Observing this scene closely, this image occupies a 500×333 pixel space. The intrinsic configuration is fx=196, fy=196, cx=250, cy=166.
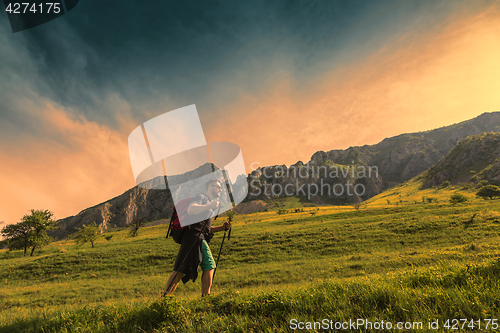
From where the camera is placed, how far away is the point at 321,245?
72.6ft

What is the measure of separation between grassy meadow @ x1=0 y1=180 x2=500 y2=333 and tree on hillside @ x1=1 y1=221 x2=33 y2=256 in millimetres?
35593

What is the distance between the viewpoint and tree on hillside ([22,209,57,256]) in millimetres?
45594

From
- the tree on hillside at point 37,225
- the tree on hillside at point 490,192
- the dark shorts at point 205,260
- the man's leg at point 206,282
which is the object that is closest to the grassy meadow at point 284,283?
the man's leg at point 206,282

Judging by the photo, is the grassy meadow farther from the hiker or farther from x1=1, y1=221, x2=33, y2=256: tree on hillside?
x1=1, y1=221, x2=33, y2=256: tree on hillside

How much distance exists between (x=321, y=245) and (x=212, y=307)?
2054 cm

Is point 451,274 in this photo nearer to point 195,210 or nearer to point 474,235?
point 195,210

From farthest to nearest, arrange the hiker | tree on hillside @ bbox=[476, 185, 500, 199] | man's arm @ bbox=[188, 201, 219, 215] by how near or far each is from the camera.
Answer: tree on hillside @ bbox=[476, 185, 500, 199]
man's arm @ bbox=[188, 201, 219, 215]
the hiker

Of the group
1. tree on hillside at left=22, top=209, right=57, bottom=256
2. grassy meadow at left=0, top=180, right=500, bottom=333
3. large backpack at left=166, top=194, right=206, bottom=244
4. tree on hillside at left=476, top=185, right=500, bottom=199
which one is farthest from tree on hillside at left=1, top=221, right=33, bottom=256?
tree on hillside at left=476, top=185, right=500, bottom=199

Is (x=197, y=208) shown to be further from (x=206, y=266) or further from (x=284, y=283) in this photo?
(x=284, y=283)

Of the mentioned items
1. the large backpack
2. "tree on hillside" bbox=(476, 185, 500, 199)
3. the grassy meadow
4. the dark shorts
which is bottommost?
"tree on hillside" bbox=(476, 185, 500, 199)

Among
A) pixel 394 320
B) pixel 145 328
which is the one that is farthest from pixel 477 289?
pixel 145 328

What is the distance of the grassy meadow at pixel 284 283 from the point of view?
343 cm

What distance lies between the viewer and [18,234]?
47469 millimetres

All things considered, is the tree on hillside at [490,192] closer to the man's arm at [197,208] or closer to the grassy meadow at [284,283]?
the grassy meadow at [284,283]
